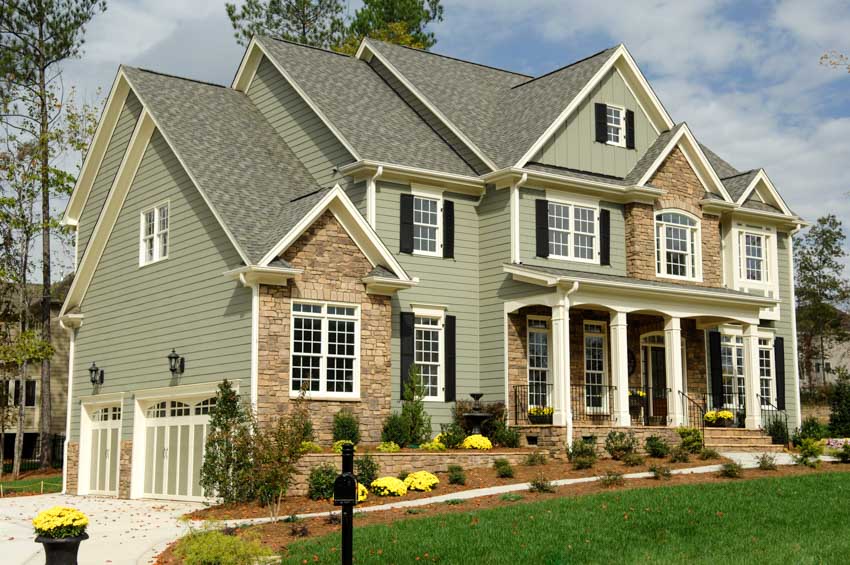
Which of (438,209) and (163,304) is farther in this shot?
(438,209)

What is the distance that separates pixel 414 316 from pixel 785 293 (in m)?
13.3

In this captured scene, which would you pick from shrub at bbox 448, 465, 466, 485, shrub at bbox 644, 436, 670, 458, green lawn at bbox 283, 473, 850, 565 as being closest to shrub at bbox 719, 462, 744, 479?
green lawn at bbox 283, 473, 850, 565

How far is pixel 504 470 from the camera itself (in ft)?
70.5

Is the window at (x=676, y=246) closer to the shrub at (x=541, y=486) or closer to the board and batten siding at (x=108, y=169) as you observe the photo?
the shrub at (x=541, y=486)

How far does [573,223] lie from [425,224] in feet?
12.8

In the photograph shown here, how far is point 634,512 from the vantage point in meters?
15.6

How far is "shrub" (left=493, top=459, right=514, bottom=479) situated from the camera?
2147cm

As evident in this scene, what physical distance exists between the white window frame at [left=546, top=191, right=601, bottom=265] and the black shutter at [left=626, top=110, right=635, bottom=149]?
7.45 feet

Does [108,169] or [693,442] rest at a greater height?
[108,169]

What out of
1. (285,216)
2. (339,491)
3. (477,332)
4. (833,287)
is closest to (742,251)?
(477,332)

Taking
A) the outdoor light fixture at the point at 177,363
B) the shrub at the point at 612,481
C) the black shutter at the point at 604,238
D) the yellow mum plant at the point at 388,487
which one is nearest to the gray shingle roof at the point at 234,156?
the outdoor light fixture at the point at 177,363

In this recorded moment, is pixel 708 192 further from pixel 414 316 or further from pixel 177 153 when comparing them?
pixel 177 153

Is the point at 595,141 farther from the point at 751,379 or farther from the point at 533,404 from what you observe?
the point at 751,379

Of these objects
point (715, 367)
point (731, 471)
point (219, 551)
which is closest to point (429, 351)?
point (731, 471)
